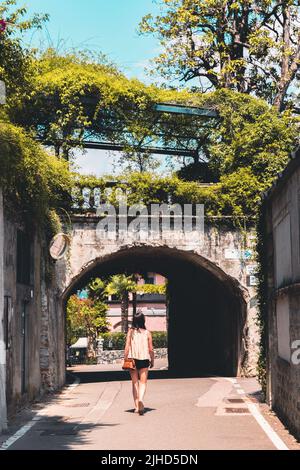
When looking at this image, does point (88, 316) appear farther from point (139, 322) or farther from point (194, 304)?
point (139, 322)

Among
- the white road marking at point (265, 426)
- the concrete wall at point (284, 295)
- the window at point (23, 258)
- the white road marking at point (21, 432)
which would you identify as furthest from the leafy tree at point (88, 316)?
the concrete wall at point (284, 295)

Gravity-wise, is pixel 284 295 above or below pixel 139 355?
above

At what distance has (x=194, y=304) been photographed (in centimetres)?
2756

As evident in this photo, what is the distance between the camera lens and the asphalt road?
9734mm

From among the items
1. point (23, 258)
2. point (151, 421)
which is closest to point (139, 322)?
point (151, 421)

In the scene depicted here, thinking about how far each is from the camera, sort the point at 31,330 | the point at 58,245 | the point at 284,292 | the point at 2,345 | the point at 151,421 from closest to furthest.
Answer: the point at 284,292 → the point at 151,421 → the point at 2,345 → the point at 31,330 → the point at 58,245

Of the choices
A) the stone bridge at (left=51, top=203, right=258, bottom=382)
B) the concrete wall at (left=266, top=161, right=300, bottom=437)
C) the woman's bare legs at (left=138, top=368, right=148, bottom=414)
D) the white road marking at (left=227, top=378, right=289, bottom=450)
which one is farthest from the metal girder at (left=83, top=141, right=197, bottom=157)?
the woman's bare legs at (left=138, top=368, right=148, bottom=414)

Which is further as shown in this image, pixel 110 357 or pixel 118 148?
pixel 110 357

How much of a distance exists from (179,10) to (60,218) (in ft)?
36.1

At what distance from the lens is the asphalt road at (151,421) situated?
973cm

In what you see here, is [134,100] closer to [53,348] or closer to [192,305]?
[53,348]

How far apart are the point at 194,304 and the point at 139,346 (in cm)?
1474

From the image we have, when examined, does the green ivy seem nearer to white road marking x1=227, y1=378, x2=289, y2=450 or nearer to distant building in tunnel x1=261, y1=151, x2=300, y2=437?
distant building in tunnel x1=261, y1=151, x2=300, y2=437

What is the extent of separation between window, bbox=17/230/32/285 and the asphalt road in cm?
264
